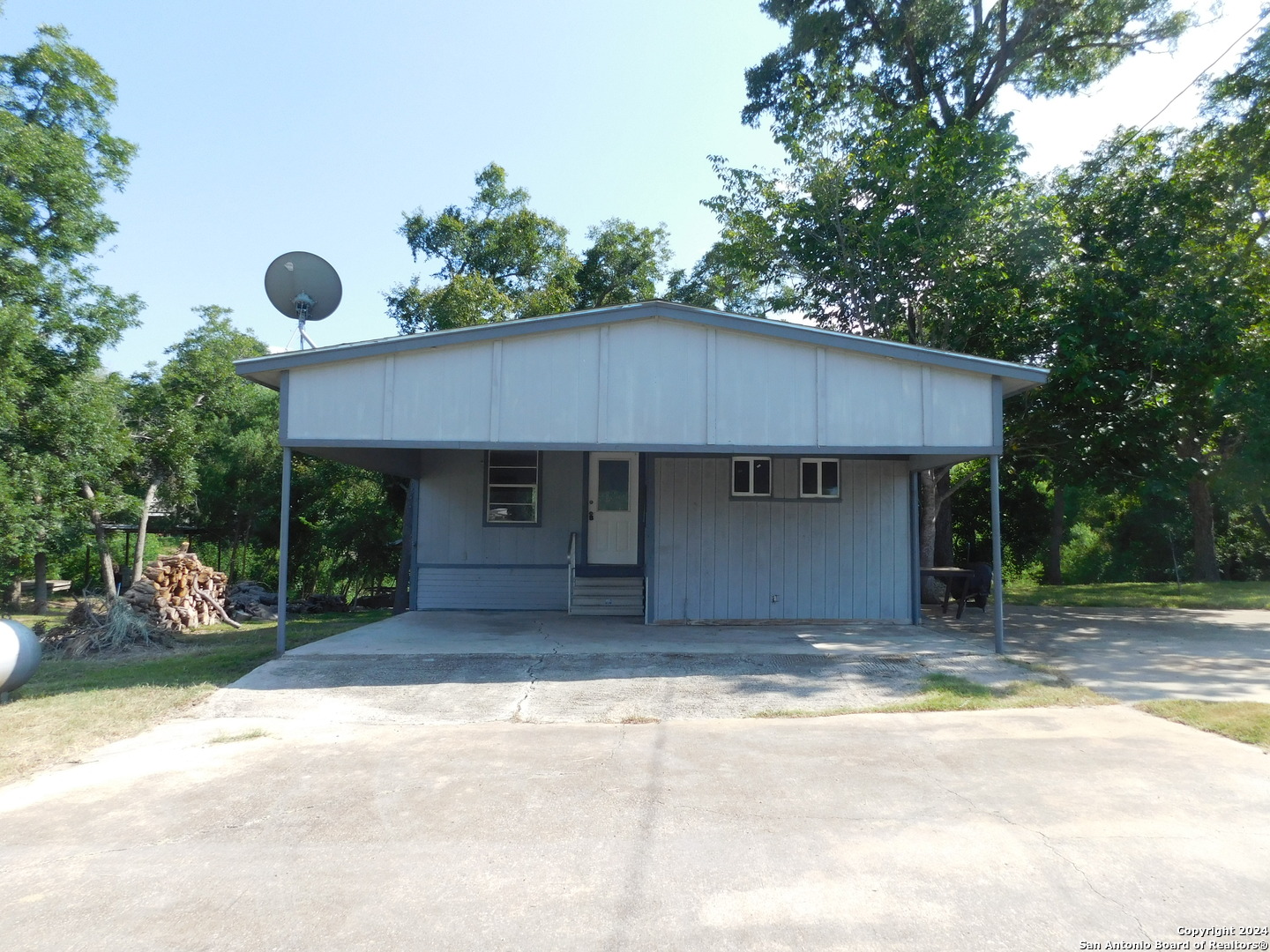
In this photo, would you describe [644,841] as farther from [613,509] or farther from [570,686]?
[613,509]

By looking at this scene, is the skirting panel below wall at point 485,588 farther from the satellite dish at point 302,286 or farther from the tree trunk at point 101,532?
the tree trunk at point 101,532

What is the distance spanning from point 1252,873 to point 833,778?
204 cm

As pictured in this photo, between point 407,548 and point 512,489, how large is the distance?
11.0 feet

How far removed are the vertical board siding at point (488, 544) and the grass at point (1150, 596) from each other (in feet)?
28.4

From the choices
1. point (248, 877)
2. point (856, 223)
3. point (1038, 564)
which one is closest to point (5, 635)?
point (248, 877)

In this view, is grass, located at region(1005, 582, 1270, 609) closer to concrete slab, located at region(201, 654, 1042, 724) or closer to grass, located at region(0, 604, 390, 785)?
concrete slab, located at region(201, 654, 1042, 724)

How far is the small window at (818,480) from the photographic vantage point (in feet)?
36.4

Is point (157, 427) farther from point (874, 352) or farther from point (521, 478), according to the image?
point (874, 352)

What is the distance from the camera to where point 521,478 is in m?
12.6

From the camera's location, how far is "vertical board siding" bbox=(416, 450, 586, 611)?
41.0 ft

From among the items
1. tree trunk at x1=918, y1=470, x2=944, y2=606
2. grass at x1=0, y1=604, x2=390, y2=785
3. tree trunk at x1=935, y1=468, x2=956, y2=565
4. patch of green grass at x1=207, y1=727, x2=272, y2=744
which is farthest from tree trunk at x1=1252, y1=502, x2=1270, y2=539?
patch of green grass at x1=207, y1=727, x2=272, y2=744

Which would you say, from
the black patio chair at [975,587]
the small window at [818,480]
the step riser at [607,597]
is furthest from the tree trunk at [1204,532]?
the step riser at [607,597]

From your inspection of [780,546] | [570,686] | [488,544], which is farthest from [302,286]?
[780,546]

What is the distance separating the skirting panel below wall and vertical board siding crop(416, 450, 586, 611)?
13 mm
